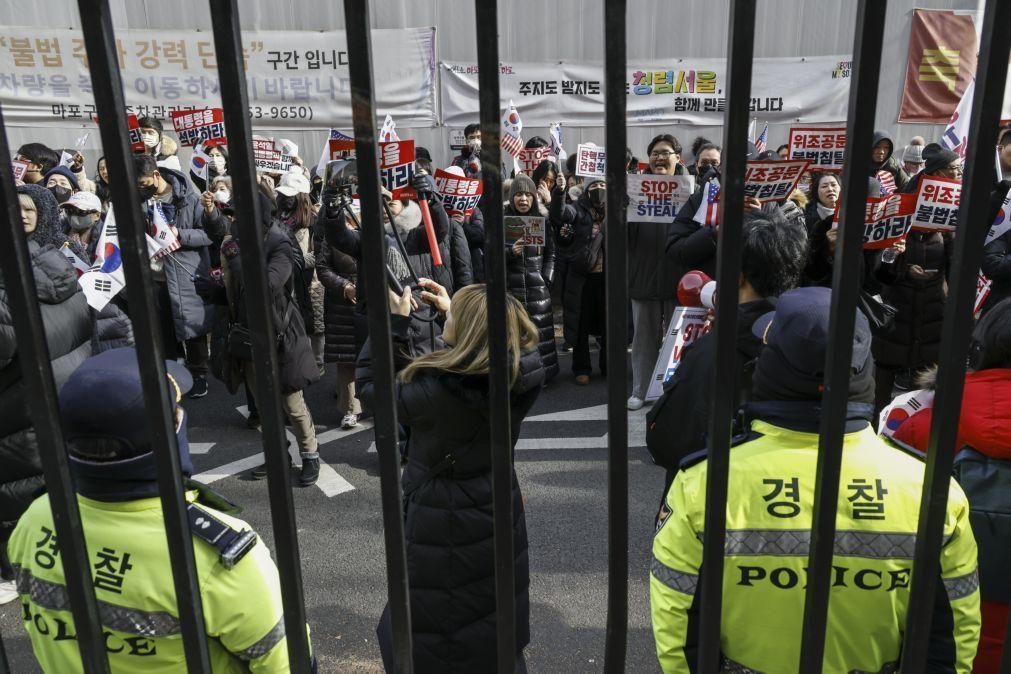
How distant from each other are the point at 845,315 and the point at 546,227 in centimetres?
619

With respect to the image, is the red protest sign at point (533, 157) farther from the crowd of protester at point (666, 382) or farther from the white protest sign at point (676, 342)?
the white protest sign at point (676, 342)

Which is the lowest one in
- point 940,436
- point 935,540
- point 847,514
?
point 847,514

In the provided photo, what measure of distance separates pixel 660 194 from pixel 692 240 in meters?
0.49

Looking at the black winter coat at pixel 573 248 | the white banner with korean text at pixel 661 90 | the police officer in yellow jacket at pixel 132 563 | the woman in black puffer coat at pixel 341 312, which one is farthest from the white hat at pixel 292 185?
the white banner with korean text at pixel 661 90

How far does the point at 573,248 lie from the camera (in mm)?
6840

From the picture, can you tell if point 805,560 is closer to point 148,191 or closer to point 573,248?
point 573,248

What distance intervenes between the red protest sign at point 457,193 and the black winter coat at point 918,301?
3049 millimetres

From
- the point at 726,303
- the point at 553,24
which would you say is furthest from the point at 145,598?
the point at 553,24

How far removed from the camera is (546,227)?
7055mm

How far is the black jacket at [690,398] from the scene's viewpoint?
8.77 ft

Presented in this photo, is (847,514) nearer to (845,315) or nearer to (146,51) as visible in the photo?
(845,315)

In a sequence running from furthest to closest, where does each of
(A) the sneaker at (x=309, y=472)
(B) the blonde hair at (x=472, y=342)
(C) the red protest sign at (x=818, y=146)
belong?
(C) the red protest sign at (x=818, y=146) < (A) the sneaker at (x=309, y=472) < (B) the blonde hair at (x=472, y=342)

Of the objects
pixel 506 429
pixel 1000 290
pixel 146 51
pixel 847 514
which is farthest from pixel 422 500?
pixel 146 51

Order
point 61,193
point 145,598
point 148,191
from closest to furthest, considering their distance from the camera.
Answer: point 145,598 < point 148,191 < point 61,193
